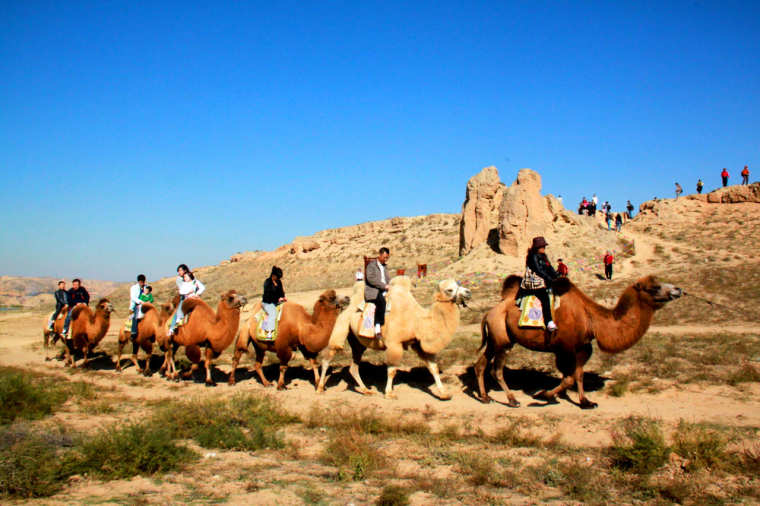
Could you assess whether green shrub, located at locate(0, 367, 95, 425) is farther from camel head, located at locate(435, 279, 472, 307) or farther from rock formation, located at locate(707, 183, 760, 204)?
rock formation, located at locate(707, 183, 760, 204)

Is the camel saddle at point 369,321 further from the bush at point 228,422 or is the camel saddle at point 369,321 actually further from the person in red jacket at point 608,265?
the person in red jacket at point 608,265

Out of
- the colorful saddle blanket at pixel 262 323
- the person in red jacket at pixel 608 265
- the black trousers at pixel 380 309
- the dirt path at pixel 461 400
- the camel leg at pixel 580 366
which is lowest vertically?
the dirt path at pixel 461 400

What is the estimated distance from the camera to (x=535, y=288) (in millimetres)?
8305

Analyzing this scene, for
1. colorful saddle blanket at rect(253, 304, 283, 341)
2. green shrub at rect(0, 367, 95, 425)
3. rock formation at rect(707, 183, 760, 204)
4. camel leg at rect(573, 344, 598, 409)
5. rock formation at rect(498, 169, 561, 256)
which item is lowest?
green shrub at rect(0, 367, 95, 425)

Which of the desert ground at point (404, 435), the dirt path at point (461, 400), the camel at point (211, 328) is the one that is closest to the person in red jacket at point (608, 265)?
the desert ground at point (404, 435)

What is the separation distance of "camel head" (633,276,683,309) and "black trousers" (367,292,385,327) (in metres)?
4.15

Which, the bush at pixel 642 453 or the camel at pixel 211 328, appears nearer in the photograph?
the bush at pixel 642 453

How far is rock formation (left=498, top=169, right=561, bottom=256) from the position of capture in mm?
27578

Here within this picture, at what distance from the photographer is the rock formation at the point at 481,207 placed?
31281mm

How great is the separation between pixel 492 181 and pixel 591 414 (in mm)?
25346

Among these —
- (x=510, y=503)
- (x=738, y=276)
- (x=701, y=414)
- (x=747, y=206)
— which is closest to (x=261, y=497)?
(x=510, y=503)

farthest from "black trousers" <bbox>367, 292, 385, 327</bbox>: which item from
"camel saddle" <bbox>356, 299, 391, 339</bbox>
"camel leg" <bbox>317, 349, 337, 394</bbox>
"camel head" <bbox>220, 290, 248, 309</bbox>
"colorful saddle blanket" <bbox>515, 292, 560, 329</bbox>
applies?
"camel head" <bbox>220, 290, 248, 309</bbox>

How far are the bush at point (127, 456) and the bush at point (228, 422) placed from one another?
0.76m

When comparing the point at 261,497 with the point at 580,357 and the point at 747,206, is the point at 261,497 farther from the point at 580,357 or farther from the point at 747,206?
the point at 747,206
